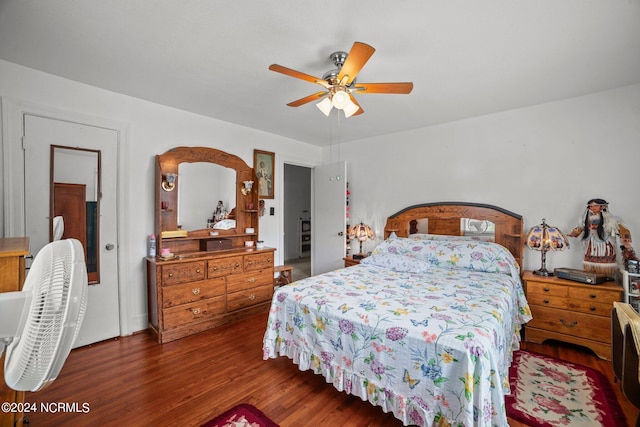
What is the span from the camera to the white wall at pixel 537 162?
267 centimetres

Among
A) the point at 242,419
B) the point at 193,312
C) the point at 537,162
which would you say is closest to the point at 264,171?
the point at 193,312

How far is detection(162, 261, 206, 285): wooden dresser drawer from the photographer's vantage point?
2783 millimetres

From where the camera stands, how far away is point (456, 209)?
11.7ft

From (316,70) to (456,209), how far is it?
2.49m

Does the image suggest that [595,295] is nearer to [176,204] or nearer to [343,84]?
[343,84]

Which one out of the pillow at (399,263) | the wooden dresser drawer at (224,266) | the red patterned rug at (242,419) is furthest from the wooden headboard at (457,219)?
the red patterned rug at (242,419)

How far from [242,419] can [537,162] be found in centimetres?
374

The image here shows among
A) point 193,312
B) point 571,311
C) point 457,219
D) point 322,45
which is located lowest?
point 193,312

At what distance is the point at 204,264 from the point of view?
120 inches

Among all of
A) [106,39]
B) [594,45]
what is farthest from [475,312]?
[106,39]

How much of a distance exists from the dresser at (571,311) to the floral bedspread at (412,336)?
246 millimetres

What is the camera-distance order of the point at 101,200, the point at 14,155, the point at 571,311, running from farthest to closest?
the point at 101,200 → the point at 571,311 → the point at 14,155

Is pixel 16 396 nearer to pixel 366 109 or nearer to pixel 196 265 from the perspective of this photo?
pixel 196 265

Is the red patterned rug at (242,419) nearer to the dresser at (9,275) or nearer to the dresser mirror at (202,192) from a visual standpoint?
the dresser at (9,275)
